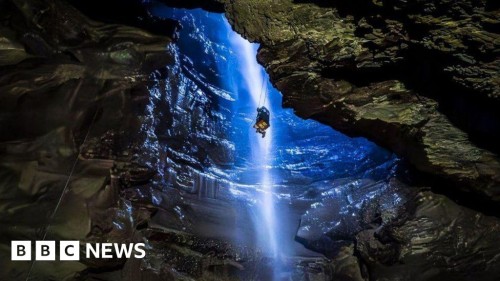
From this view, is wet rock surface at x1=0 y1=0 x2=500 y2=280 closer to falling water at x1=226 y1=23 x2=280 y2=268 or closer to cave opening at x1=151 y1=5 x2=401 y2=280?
cave opening at x1=151 y1=5 x2=401 y2=280

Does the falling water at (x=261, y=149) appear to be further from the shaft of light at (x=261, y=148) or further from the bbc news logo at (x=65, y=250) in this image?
the bbc news logo at (x=65, y=250)

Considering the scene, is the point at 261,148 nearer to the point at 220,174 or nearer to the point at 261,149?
the point at 261,149

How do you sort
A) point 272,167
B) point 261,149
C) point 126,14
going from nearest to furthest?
point 126,14 < point 272,167 < point 261,149

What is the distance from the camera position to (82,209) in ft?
16.0

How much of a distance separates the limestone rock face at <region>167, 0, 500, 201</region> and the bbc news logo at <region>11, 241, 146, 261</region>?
340 centimetres

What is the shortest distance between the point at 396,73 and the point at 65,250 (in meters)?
5.35

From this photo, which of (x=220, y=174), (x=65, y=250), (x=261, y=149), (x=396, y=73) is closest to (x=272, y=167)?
(x=261, y=149)

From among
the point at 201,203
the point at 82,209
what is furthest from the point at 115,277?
the point at 201,203

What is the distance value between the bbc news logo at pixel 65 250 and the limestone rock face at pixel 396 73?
3396 millimetres

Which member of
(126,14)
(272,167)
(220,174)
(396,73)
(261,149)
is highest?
(126,14)

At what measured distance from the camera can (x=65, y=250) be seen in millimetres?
4625

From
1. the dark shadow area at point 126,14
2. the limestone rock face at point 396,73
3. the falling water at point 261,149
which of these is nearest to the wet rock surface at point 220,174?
the limestone rock face at point 396,73

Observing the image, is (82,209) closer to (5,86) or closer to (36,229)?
(36,229)

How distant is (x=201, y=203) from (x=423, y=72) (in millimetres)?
4278
